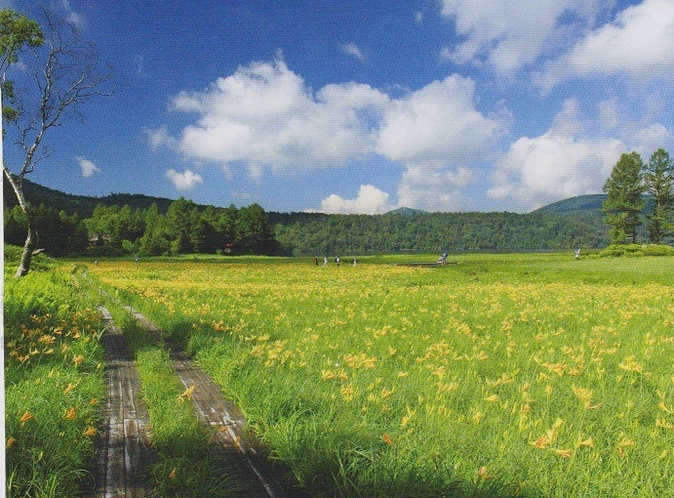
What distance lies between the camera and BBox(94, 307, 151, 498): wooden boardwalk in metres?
2.79

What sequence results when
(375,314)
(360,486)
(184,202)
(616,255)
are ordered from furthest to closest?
(616,255) < (184,202) < (375,314) < (360,486)

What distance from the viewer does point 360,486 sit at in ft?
8.43

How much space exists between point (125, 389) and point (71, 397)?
3.13 feet

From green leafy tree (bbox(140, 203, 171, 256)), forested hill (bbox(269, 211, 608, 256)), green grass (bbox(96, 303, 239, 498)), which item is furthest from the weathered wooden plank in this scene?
forested hill (bbox(269, 211, 608, 256))

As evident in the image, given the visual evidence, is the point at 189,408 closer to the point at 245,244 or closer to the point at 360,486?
the point at 360,486

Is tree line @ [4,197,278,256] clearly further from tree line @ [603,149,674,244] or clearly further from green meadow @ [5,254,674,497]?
tree line @ [603,149,674,244]

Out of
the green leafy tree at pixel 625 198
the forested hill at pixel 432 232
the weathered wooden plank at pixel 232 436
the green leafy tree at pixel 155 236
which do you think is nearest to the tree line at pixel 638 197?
the green leafy tree at pixel 625 198

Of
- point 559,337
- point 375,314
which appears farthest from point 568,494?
point 375,314

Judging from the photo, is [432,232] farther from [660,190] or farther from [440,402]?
[440,402]

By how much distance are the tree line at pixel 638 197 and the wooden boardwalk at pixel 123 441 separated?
63.2 meters

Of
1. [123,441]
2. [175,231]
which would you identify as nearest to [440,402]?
[123,441]

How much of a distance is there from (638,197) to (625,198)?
2.19m

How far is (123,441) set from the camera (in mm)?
3416

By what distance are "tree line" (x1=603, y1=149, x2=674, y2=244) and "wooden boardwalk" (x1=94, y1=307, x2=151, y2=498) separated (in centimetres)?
6320
